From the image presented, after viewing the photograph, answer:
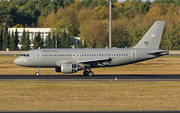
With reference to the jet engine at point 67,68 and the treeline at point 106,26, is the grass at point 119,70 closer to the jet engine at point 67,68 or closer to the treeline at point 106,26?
the jet engine at point 67,68

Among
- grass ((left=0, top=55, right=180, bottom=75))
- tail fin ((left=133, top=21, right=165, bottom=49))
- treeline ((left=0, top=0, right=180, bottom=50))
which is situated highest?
treeline ((left=0, top=0, right=180, bottom=50))

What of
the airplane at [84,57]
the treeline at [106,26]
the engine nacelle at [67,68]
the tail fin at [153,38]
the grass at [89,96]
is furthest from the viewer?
the treeline at [106,26]

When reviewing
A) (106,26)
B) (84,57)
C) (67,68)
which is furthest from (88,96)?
(106,26)

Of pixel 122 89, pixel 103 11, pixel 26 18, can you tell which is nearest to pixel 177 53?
pixel 103 11

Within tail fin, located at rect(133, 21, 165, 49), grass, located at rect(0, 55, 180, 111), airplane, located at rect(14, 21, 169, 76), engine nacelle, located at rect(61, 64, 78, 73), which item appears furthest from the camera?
tail fin, located at rect(133, 21, 165, 49)

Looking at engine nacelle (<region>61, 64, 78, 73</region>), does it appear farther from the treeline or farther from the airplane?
the treeline

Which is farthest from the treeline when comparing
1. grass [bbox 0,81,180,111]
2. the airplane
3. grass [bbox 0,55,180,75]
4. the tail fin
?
grass [bbox 0,81,180,111]

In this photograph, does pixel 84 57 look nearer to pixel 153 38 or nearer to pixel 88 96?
pixel 153 38

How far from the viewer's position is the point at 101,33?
116m

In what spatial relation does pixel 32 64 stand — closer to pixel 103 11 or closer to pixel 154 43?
pixel 154 43

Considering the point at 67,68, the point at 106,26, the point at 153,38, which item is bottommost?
the point at 67,68

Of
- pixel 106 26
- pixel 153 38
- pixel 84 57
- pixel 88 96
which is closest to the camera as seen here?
pixel 88 96

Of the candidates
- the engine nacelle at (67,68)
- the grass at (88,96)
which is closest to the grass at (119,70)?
the engine nacelle at (67,68)

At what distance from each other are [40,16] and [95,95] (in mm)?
171843
